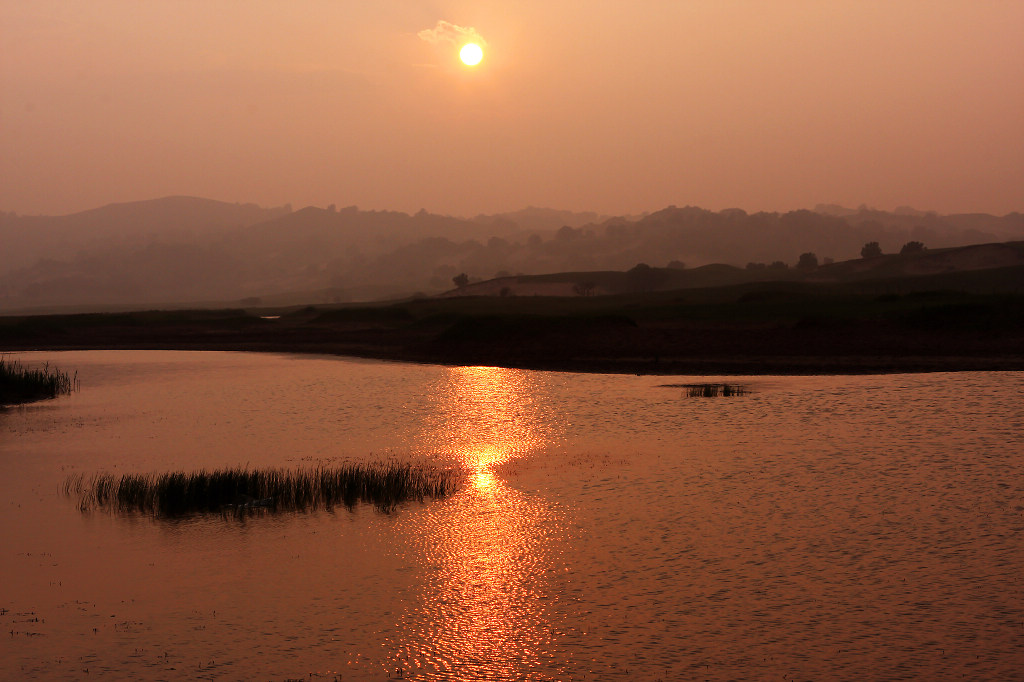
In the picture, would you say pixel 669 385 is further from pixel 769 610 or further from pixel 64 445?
pixel 769 610

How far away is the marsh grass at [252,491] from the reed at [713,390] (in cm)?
2114

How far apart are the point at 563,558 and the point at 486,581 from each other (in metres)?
1.94

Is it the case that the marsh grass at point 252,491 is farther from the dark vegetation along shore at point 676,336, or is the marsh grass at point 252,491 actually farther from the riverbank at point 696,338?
the dark vegetation along shore at point 676,336

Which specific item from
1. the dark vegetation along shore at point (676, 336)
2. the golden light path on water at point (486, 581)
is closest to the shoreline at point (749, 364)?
the dark vegetation along shore at point (676, 336)

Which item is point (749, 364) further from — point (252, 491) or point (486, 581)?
point (486, 581)

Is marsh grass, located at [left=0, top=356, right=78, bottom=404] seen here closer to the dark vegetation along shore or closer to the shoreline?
the shoreline

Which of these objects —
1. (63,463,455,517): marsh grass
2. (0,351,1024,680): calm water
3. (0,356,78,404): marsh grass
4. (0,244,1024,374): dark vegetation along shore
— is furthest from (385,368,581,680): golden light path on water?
(0,244,1024,374): dark vegetation along shore

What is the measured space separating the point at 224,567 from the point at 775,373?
1680 inches

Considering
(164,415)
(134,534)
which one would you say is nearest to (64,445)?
(164,415)

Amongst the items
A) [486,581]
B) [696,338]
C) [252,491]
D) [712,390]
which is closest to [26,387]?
[252,491]

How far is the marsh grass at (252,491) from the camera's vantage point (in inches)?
961

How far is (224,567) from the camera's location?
19.0 meters

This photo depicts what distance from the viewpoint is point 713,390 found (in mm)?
46812

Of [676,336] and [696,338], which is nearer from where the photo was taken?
[696,338]
